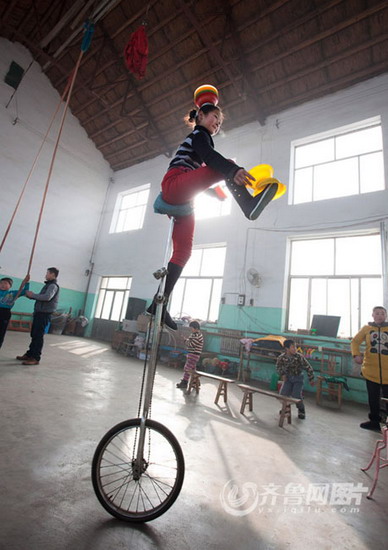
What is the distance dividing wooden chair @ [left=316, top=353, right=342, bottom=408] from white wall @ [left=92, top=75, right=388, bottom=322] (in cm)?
163

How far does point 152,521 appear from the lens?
1.32 metres

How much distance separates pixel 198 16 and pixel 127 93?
123 inches

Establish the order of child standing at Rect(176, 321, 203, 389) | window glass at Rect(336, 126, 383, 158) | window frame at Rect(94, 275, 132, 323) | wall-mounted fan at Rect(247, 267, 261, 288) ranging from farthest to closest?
window frame at Rect(94, 275, 132, 323) → wall-mounted fan at Rect(247, 267, 261, 288) → window glass at Rect(336, 126, 383, 158) → child standing at Rect(176, 321, 203, 389)

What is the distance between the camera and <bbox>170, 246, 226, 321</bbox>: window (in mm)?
7789

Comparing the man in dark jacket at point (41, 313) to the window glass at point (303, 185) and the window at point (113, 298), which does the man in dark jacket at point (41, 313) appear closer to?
the window at point (113, 298)

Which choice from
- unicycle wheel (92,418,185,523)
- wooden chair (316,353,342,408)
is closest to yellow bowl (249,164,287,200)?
unicycle wheel (92,418,185,523)

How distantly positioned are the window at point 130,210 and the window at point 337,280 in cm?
624

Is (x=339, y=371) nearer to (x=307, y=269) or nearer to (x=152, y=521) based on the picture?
(x=307, y=269)

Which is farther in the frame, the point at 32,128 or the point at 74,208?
the point at 74,208

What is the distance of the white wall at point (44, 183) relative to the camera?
897cm

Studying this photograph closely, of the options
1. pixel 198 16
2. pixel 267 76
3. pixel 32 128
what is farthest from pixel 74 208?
pixel 267 76

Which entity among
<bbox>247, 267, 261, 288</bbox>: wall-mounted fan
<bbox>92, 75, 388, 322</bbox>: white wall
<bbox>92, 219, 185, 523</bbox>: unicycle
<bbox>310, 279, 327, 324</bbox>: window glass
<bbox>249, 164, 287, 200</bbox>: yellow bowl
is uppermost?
<bbox>92, 75, 388, 322</bbox>: white wall

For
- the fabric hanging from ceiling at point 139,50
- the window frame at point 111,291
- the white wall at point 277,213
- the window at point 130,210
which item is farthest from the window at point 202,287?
the fabric hanging from ceiling at point 139,50
